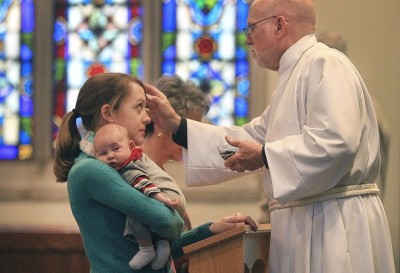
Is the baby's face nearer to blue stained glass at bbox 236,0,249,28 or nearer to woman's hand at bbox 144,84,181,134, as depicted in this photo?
woman's hand at bbox 144,84,181,134

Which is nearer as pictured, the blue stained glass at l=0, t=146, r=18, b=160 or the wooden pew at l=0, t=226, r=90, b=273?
the wooden pew at l=0, t=226, r=90, b=273

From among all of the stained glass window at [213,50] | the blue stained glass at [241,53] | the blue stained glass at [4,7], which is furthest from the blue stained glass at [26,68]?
the blue stained glass at [241,53]

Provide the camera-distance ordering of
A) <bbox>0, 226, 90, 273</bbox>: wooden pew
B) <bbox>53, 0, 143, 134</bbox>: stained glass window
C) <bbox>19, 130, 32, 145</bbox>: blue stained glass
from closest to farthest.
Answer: <bbox>0, 226, 90, 273</bbox>: wooden pew
<bbox>19, 130, 32, 145</bbox>: blue stained glass
<bbox>53, 0, 143, 134</bbox>: stained glass window

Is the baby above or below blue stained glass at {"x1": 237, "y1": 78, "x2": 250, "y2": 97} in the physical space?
above

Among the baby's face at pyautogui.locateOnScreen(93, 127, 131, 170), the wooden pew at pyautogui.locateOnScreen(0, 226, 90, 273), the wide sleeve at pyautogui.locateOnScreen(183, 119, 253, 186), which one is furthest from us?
the wooden pew at pyautogui.locateOnScreen(0, 226, 90, 273)

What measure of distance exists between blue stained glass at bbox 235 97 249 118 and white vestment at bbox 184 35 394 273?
481 cm

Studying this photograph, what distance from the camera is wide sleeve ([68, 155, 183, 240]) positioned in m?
3.67

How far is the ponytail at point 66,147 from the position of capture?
393 centimetres

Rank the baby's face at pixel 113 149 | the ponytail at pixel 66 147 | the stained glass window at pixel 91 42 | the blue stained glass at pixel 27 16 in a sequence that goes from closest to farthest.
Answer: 1. the baby's face at pixel 113 149
2. the ponytail at pixel 66 147
3. the stained glass window at pixel 91 42
4. the blue stained glass at pixel 27 16

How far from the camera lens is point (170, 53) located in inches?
378

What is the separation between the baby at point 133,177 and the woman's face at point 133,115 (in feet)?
0.36

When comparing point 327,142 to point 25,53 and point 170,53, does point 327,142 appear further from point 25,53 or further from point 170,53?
point 25,53

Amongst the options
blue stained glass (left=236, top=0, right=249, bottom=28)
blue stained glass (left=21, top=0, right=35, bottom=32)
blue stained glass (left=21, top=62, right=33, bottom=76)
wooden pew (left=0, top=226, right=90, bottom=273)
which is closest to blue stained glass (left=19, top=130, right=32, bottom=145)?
blue stained glass (left=21, top=62, right=33, bottom=76)

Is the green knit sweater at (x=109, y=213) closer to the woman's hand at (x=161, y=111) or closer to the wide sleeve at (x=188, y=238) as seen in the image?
the wide sleeve at (x=188, y=238)
